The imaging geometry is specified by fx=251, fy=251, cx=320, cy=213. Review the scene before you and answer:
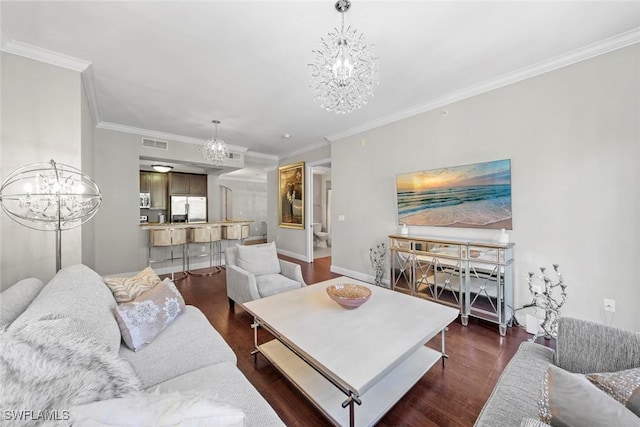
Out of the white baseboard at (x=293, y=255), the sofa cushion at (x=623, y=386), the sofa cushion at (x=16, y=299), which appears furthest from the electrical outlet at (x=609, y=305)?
the white baseboard at (x=293, y=255)

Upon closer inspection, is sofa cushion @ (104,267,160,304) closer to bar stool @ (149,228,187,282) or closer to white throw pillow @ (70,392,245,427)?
white throw pillow @ (70,392,245,427)

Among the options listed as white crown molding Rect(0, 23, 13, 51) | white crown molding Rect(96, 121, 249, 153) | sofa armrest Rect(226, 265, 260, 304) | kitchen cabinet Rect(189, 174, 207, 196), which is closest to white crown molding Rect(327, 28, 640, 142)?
sofa armrest Rect(226, 265, 260, 304)

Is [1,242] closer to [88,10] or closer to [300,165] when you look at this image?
[88,10]

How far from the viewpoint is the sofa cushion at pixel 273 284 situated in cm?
278

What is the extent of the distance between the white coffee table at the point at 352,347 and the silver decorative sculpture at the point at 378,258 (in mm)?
1693

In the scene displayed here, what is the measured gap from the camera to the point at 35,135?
7.58ft

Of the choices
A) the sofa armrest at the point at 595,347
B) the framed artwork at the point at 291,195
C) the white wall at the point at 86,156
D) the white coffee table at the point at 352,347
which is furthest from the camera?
the framed artwork at the point at 291,195

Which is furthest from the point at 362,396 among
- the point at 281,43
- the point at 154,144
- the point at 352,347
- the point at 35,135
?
the point at 154,144

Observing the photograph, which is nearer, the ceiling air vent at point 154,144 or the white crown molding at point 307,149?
the ceiling air vent at point 154,144

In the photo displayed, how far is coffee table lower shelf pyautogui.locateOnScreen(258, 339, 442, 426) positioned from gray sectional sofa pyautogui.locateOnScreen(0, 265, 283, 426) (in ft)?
1.82

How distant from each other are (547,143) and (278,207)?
5.44m

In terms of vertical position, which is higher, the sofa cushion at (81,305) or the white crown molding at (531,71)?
the white crown molding at (531,71)

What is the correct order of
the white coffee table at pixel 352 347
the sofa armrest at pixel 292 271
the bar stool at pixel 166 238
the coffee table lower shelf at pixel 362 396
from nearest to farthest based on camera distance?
the white coffee table at pixel 352 347
the coffee table lower shelf at pixel 362 396
the sofa armrest at pixel 292 271
the bar stool at pixel 166 238

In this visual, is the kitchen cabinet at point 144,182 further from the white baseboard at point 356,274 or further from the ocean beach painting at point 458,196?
the ocean beach painting at point 458,196
